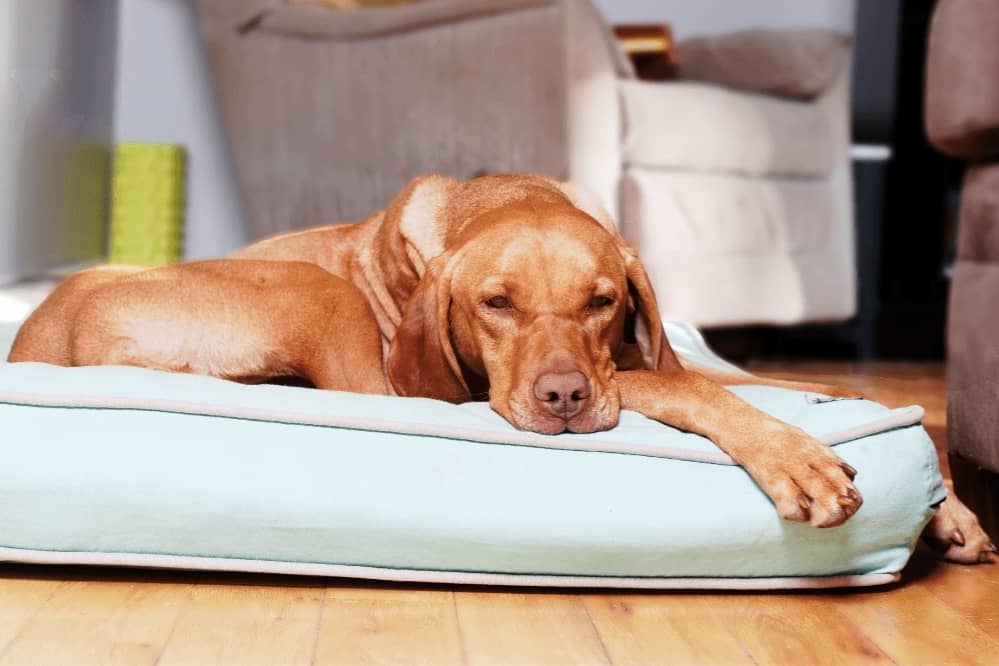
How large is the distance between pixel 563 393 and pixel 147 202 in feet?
14.9

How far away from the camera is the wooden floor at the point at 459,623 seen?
1.64 metres

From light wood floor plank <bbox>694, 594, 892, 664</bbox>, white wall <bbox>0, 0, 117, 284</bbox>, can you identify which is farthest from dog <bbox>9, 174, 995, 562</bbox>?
white wall <bbox>0, 0, 117, 284</bbox>

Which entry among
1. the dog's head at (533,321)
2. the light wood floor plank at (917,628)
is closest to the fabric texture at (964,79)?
the dog's head at (533,321)

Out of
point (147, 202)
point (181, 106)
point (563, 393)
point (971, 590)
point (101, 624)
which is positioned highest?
point (181, 106)

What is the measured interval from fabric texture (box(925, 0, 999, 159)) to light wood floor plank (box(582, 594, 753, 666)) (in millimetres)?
1117

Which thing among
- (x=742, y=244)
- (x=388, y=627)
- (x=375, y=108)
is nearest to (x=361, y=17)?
(x=375, y=108)

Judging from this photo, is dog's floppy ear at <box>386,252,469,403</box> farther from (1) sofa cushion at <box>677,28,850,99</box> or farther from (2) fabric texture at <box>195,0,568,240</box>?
(1) sofa cushion at <box>677,28,850,99</box>

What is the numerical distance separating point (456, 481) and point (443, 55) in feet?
10.0

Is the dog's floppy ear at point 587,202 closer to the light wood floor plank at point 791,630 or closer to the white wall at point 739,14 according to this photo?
the light wood floor plank at point 791,630

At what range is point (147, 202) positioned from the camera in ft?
20.0

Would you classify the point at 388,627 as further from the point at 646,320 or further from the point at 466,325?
the point at 646,320

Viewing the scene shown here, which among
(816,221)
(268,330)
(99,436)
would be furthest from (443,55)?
Answer: (99,436)

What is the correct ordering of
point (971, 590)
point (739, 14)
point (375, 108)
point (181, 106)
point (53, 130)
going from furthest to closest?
point (739, 14)
point (181, 106)
point (53, 130)
point (375, 108)
point (971, 590)

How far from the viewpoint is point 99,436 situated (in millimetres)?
1928
